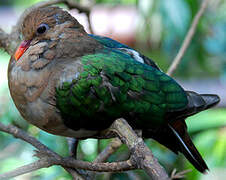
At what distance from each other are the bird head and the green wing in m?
0.22

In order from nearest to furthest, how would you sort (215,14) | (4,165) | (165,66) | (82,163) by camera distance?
(82,163), (4,165), (215,14), (165,66)

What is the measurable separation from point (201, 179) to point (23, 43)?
52.0 inches

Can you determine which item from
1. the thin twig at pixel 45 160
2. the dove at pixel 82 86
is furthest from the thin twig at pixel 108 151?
the thin twig at pixel 45 160

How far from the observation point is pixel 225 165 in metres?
2.76

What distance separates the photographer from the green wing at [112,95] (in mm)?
1864

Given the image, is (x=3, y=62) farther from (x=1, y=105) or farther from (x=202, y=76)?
(x=202, y=76)

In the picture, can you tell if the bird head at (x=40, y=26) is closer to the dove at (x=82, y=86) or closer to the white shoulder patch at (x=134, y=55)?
the dove at (x=82, y=86)

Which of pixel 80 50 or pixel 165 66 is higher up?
pixel 80 50

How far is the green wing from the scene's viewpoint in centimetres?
186

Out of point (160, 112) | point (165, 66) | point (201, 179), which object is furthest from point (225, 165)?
point (165, 66)

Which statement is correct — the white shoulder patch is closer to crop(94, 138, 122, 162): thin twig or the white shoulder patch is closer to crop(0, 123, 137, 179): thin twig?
crop(94, 138, 122, 162): thin twig

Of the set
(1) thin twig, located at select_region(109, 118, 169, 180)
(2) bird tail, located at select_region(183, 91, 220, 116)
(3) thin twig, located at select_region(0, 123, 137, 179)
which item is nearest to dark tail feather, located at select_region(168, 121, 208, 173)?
(2) bird tail, located at select_region(183, 91, 220, 116)

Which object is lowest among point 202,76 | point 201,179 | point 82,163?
point 202,76

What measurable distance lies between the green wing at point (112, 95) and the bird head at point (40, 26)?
217 millimetres
